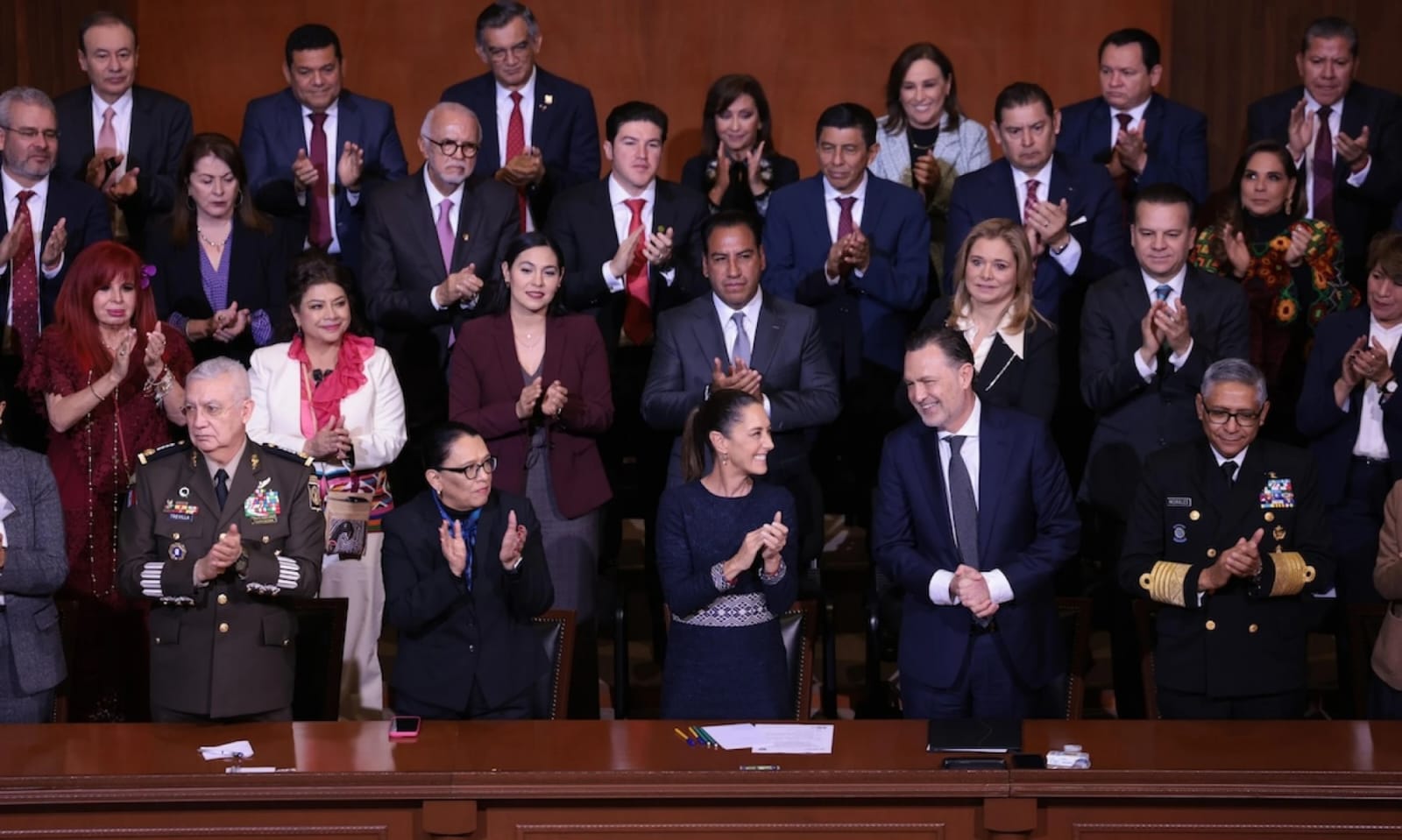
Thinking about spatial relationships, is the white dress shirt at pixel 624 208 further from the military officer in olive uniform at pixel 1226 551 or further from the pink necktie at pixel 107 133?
the military officer in olive uniform at pixel 1226 551

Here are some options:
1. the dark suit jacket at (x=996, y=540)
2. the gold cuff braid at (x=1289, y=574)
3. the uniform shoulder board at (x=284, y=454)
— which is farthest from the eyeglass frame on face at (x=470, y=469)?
the gold cuff braid at (x=1289, y=574)

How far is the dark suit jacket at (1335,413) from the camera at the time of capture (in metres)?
5.03

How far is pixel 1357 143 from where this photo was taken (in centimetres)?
593

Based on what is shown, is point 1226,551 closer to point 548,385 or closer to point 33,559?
point 548,385

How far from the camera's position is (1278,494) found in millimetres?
4285

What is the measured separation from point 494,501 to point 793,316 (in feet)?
4.28

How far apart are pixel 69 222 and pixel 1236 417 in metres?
3.63

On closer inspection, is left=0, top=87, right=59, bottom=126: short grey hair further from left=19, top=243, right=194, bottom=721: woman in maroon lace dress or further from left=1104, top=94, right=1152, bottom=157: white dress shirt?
left=1104, top=94, right=1152, bottom=157: white dress shirt

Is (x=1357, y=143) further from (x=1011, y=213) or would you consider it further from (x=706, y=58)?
(x=706, y=58)

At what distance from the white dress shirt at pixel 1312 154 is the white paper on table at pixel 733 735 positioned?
324 cm

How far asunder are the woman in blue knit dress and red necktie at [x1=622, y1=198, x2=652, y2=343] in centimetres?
149

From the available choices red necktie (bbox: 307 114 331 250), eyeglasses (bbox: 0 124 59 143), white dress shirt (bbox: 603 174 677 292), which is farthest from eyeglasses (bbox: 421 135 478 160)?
eyeglasses (bbox: 0 124 59 143)

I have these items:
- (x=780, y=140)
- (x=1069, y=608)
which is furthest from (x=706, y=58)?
(x=1069, y=608)

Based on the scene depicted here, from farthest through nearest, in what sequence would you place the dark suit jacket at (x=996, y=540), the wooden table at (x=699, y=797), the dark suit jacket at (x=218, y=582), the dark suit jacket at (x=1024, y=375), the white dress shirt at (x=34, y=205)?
the white dress shirt at (x=34, y=205) < the dark suit jacket at (x=1024, y=375) < the dark suit jacket at (x=996, y=540) < the dark suit jacket at (x=218, y=582) < the wooden table at (x=699, y=797)
